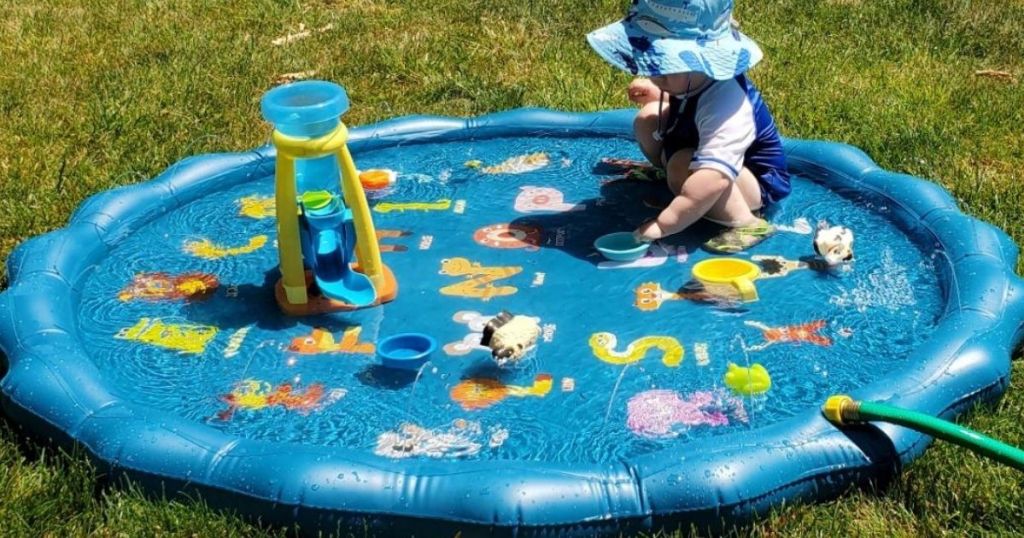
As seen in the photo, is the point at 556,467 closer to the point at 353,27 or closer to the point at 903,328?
the point at 903,328

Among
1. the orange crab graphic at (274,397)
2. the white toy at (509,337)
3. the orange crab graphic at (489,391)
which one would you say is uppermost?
the white toy at (509,337)

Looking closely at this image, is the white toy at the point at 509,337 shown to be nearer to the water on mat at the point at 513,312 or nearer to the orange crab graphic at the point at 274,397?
the water on mat at the point at 513,312

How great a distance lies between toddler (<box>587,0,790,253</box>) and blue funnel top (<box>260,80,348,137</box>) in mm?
970

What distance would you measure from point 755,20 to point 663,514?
429cm

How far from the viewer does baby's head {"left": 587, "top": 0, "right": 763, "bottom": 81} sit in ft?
11.6

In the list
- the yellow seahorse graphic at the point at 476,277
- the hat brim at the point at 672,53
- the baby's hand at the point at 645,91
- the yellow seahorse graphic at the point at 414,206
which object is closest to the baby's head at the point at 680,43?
the hat brim at the point at 672,53

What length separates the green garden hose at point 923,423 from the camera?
2457mm

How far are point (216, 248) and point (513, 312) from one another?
1.11 metres

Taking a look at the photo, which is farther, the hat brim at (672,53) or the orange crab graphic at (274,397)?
the hat brim at (672,53)

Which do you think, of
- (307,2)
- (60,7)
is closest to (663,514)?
(307,2)

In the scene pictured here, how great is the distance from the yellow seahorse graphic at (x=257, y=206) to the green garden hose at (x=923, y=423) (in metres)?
2.19

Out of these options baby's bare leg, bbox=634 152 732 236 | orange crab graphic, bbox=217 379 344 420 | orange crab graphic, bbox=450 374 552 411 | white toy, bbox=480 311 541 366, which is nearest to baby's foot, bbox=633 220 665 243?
baby's bare leg, bbox=634 152 732 236

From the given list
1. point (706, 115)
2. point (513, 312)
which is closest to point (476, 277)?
point (513, 312)

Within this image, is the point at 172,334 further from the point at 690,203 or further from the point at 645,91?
the point at 645,91
